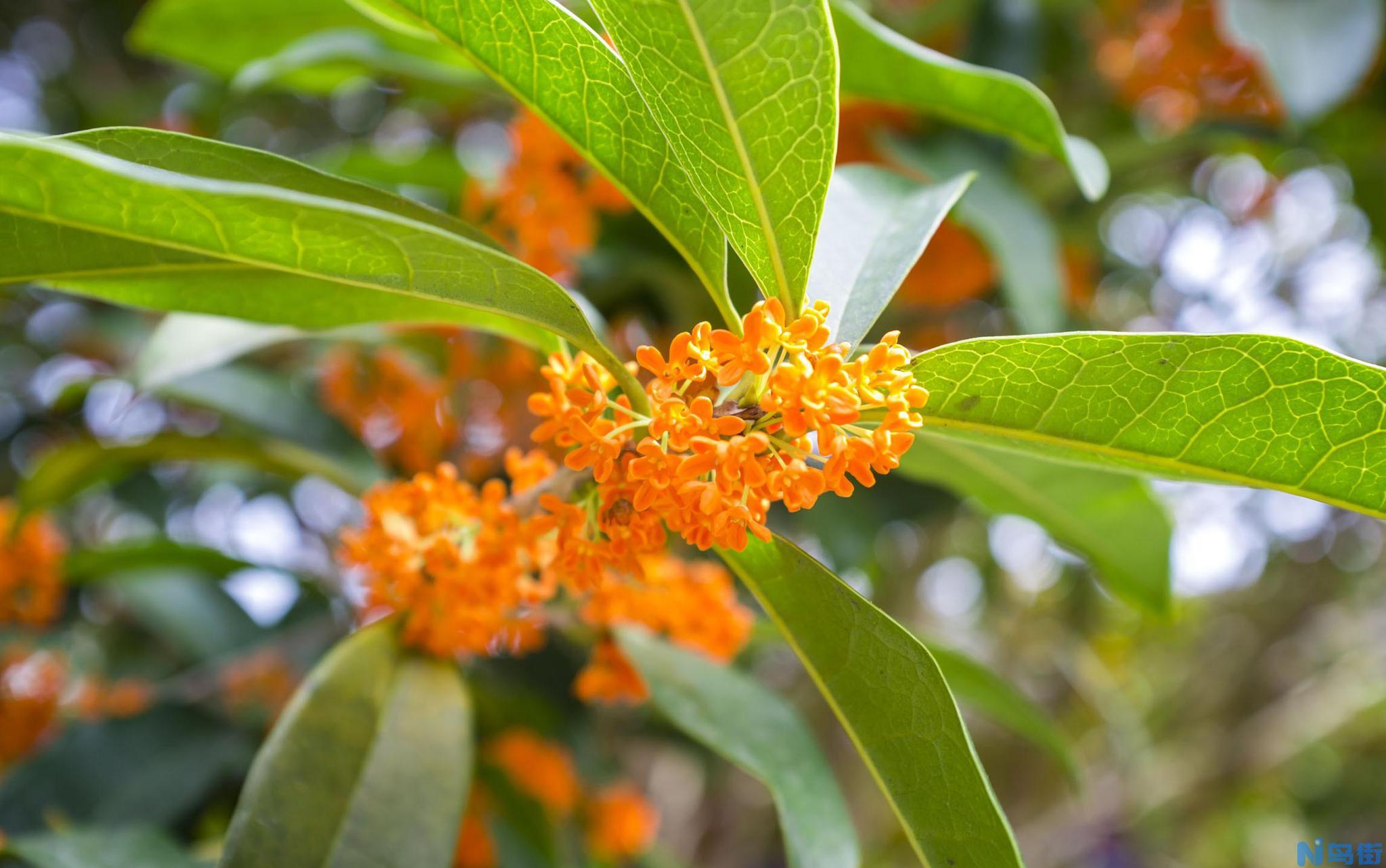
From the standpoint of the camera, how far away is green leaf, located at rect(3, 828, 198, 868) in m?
1.15

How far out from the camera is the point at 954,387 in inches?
33.3

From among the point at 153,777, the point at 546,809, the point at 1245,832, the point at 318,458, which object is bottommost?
the point at 1245,832

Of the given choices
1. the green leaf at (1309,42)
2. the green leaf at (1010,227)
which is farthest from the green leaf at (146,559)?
the green leaf at (1309,42)

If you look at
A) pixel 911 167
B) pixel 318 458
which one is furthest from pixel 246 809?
pixel 911 167

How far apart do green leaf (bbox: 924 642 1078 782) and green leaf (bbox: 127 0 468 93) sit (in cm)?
143

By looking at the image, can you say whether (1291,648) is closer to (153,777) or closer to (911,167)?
(911,167)

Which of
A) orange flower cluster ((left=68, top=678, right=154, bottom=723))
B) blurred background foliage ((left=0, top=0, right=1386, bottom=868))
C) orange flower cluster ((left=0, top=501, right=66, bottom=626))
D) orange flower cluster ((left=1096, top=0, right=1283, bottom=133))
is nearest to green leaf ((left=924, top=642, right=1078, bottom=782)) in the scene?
blurred background foliage ((left=0, top=0, right=1386, bottom=868))

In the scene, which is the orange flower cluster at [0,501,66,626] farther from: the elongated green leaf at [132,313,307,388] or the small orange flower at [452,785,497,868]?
the small orange flower at [452,785,497,868]

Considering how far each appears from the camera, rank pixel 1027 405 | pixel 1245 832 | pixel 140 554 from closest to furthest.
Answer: pixel 1027 405 < pixel 140 554 < pixel 1245 832

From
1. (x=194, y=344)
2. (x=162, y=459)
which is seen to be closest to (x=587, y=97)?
(x=194, y=344)

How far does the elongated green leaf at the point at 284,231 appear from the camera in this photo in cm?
67

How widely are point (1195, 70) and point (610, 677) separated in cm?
182

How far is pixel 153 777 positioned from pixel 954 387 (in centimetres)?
174

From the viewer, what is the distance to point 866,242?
3.42 ft
